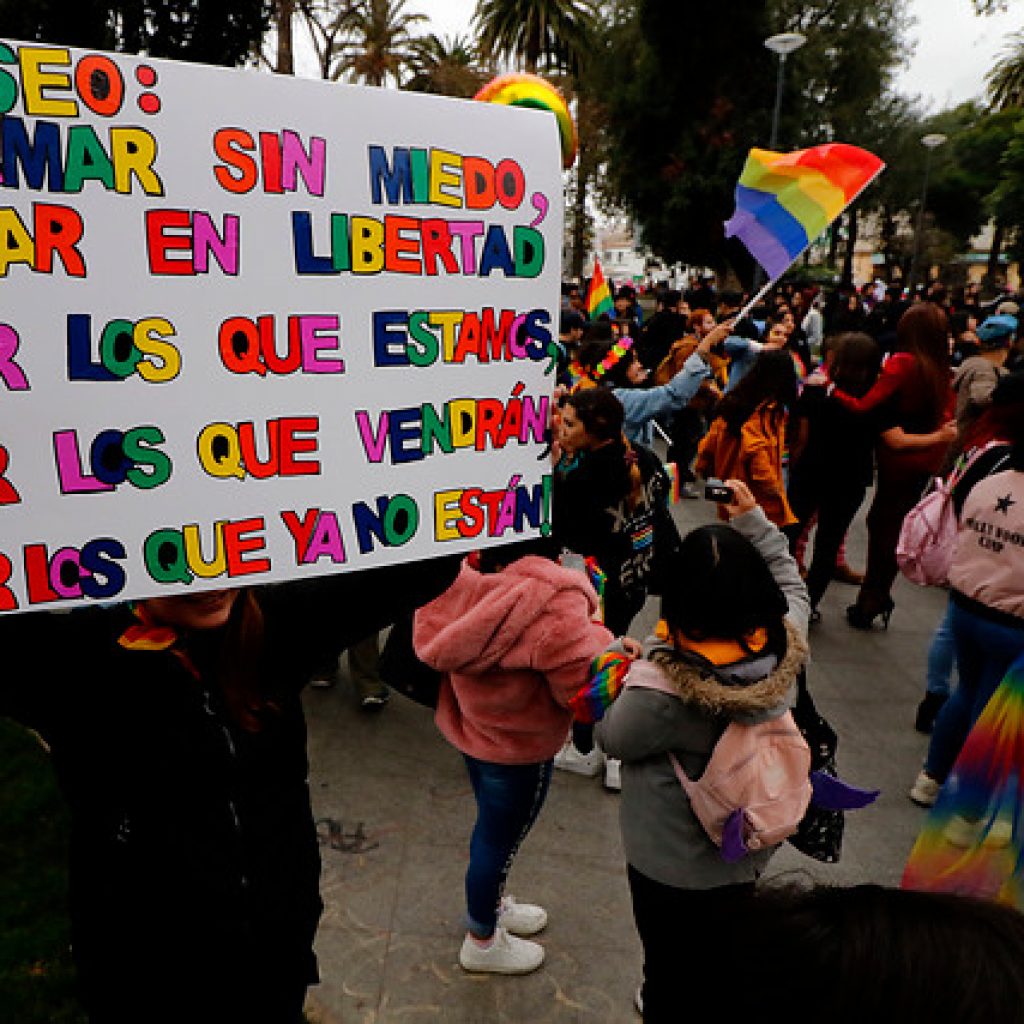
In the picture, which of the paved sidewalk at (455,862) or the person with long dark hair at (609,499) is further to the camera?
the person with long dark hair at (609,499)

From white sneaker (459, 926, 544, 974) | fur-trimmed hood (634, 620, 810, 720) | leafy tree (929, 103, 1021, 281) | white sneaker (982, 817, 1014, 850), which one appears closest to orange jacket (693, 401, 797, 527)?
white sneaker (982, 817, 1014, 850)

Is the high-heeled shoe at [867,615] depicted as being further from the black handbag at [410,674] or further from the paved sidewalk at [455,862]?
the black handbag at [410,674]

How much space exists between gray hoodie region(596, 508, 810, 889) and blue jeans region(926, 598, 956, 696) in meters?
2.21

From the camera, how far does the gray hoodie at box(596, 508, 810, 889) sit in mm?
1781

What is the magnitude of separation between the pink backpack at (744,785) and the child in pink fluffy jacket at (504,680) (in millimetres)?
366

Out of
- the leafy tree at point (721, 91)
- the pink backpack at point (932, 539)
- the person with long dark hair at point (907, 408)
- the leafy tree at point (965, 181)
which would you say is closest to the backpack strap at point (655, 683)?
the pink backpack at point (932, 539)

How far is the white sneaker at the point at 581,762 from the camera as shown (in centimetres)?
371

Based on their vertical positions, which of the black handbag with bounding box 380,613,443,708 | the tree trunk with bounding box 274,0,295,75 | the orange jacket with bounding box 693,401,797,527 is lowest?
the black handbag with bounding box 380,613,443,708

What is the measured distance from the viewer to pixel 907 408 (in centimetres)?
479

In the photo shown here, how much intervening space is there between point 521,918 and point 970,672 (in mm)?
1848

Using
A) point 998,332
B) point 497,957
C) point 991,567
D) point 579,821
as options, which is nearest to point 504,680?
point 497,957

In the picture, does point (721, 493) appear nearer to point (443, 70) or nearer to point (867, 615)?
point (867, 615)

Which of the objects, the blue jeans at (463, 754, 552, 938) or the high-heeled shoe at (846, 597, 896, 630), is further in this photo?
the high-heeled shoe at (846, 597, 896, 630)

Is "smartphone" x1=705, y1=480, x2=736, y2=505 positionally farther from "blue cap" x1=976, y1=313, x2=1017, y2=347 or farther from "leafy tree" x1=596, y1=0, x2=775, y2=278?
"leafy tree" x1=596, y1=0, x2=775, y2=278
